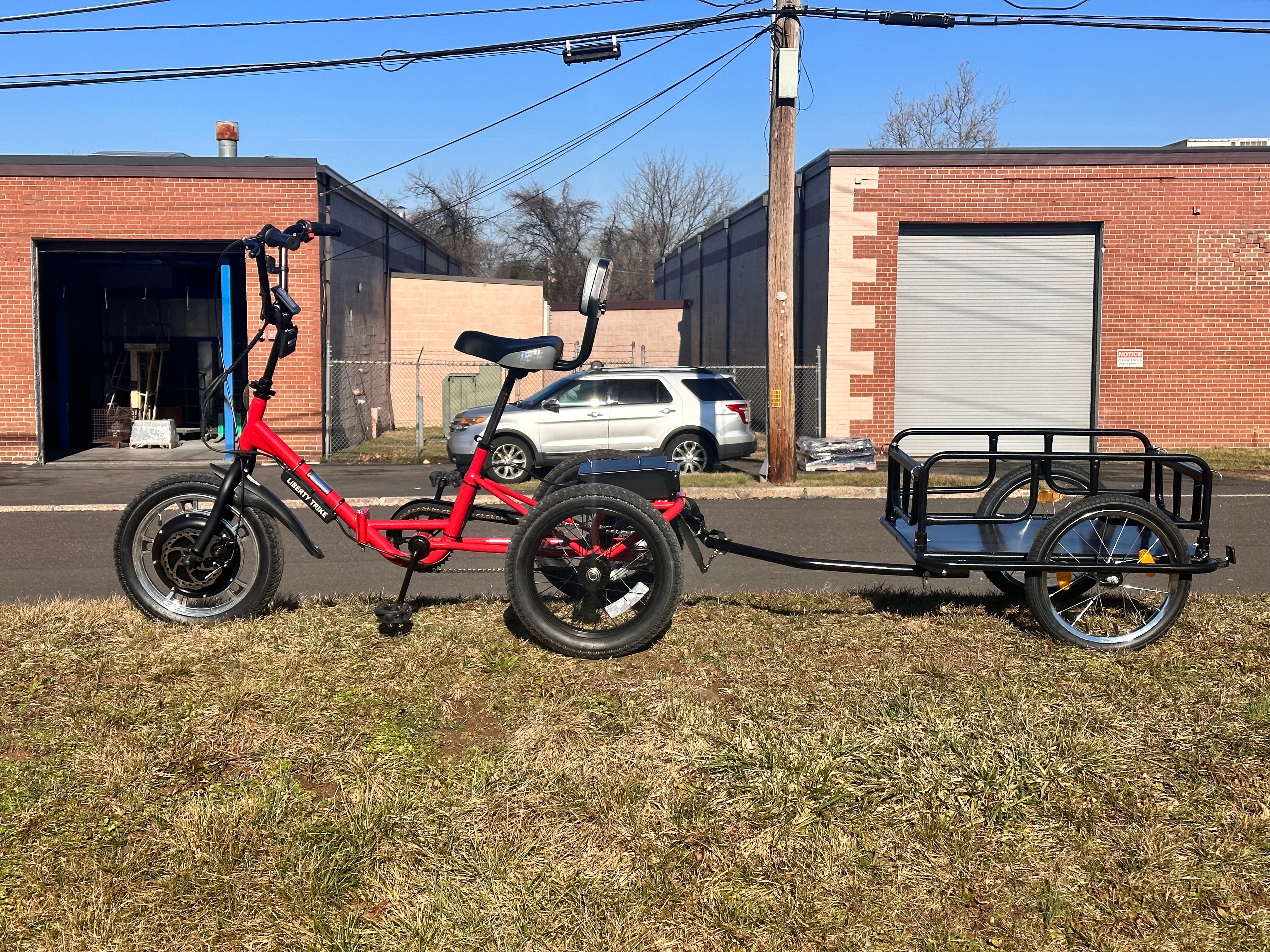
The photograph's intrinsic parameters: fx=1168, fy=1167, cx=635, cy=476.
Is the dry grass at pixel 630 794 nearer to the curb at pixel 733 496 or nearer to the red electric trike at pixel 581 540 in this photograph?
the red electric trike at pixel 581 540

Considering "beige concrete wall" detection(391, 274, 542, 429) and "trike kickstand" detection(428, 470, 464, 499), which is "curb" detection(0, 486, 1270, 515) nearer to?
"trike kickstand" detection(428, 470, 464, 499)

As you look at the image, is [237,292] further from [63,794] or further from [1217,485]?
[63,794]

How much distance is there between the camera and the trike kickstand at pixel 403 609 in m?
5.60

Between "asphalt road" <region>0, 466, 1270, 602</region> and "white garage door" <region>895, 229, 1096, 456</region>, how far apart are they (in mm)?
5001

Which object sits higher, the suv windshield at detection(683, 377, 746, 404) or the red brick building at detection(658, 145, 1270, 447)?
the red brick building at detection(658, 145, 1270, 447)

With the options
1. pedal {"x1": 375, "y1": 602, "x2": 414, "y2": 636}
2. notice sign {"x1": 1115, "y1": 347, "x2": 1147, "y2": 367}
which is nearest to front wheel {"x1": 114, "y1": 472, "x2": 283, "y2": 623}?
pedal {"x1": 375, "y1": 602, "x2": 414, "y2": 636}

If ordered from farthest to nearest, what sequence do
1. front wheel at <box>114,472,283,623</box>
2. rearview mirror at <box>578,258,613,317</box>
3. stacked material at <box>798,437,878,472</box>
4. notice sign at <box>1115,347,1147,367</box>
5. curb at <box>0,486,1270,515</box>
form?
1. notice sign at <box>1115,347,1147,367</box>
2. stacked material at <box>798,437,878,472</box>
3. curb at <box>0,486,1270,515</box>
4. front wheel at <box>114,472,283,623</box>
5. rearview mirror at <box>578,258,613,317</box>

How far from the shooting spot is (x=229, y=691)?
16.0ft

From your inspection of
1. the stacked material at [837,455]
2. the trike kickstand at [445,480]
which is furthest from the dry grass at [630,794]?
the stacked material at [837,455]

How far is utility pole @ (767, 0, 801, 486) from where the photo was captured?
14500mm

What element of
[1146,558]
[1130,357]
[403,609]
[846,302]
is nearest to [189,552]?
[403,609]

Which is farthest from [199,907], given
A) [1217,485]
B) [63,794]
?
[1217,485]

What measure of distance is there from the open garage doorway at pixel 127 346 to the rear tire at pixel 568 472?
54.6ft

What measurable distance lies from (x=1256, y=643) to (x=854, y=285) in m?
14.8
